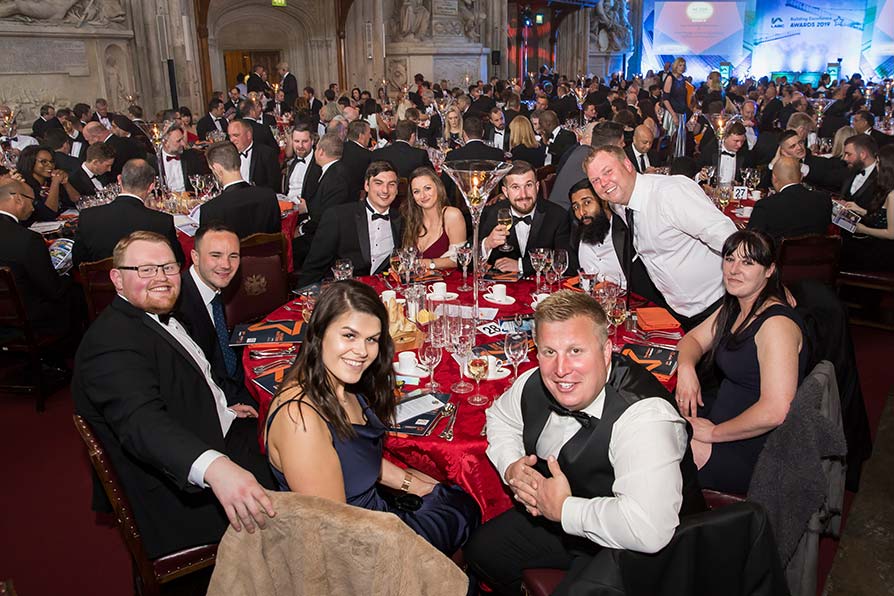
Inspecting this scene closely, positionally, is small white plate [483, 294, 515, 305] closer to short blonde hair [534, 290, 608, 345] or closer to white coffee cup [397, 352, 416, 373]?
white coffee cup [397, 352, 416, 373]

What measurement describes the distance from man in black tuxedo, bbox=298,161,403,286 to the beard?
1.22 metres

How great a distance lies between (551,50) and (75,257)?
2094 centimetres

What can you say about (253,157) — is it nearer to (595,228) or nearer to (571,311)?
(595,228)

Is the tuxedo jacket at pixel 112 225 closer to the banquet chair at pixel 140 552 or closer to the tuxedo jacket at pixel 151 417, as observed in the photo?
the tuxedo jacket at pixel 151 417

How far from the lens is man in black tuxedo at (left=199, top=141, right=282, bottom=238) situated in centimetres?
498

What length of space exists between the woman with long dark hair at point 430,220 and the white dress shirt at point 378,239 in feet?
0.41

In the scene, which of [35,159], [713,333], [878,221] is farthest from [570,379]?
[35,159]

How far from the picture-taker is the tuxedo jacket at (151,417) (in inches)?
81.8

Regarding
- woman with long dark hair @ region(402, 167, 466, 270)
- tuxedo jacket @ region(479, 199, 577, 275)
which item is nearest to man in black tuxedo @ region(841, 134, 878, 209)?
tuxedo jacket @ region(479, 199, 577, 275)

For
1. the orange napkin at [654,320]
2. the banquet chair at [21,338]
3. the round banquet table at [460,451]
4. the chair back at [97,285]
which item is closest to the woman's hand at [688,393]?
the orange napkin at [654,320]

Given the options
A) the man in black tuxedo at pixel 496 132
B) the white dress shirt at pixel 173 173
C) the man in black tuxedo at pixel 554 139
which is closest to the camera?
the white dress shirt at pixel 173 173

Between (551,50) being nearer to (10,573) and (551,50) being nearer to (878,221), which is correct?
(878,221)

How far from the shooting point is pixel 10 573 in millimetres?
3010

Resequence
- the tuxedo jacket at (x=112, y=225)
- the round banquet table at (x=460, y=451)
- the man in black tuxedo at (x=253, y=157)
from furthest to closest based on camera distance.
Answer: the man in black tuxedo at (x=253, y=157) → the tuxedo jacket at (x=112, y=225) → the round banquet table at (x=460, y=451)
